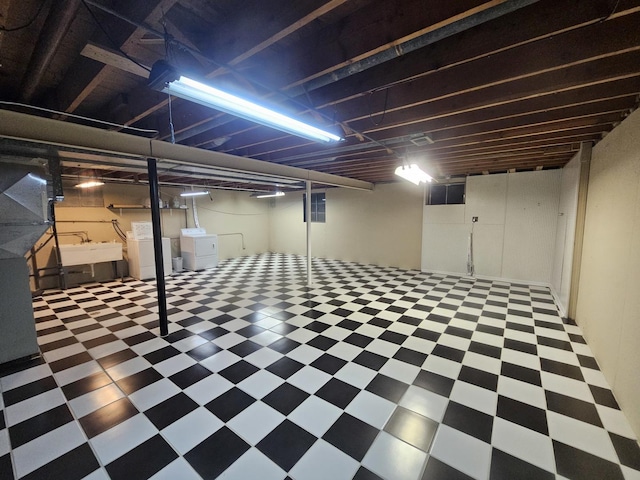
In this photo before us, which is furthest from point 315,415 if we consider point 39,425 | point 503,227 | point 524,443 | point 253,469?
point 503,227

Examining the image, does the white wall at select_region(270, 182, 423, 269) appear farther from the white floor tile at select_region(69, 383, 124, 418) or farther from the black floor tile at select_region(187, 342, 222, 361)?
the white floor tile at select_region(69, 383, 124, 418)

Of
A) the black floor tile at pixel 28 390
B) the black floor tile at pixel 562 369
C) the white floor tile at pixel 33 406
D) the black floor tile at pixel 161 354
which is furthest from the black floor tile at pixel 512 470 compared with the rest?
the black floor tile at pixel 28 390

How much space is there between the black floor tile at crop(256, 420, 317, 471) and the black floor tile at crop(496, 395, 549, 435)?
4.81ft

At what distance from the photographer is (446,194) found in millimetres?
6453

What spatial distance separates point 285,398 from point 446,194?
19.6 feet

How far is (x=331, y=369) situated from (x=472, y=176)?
5.52 metres

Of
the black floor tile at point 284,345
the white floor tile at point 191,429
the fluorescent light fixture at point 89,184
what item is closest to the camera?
the white floor tile at point 191,429

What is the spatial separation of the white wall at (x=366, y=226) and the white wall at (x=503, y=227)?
57 centimetres

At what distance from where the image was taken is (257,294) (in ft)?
16.4

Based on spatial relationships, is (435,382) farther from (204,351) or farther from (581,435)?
(204,351)

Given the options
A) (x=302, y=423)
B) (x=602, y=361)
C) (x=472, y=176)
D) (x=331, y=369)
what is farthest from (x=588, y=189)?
(x=302, y=423)

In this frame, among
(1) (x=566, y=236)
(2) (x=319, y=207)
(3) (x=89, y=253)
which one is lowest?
(3) (x=89, y=253)

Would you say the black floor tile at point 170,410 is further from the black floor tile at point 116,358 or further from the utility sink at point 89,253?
the utility sink at point 89,253

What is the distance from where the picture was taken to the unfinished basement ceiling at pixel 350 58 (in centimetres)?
131
